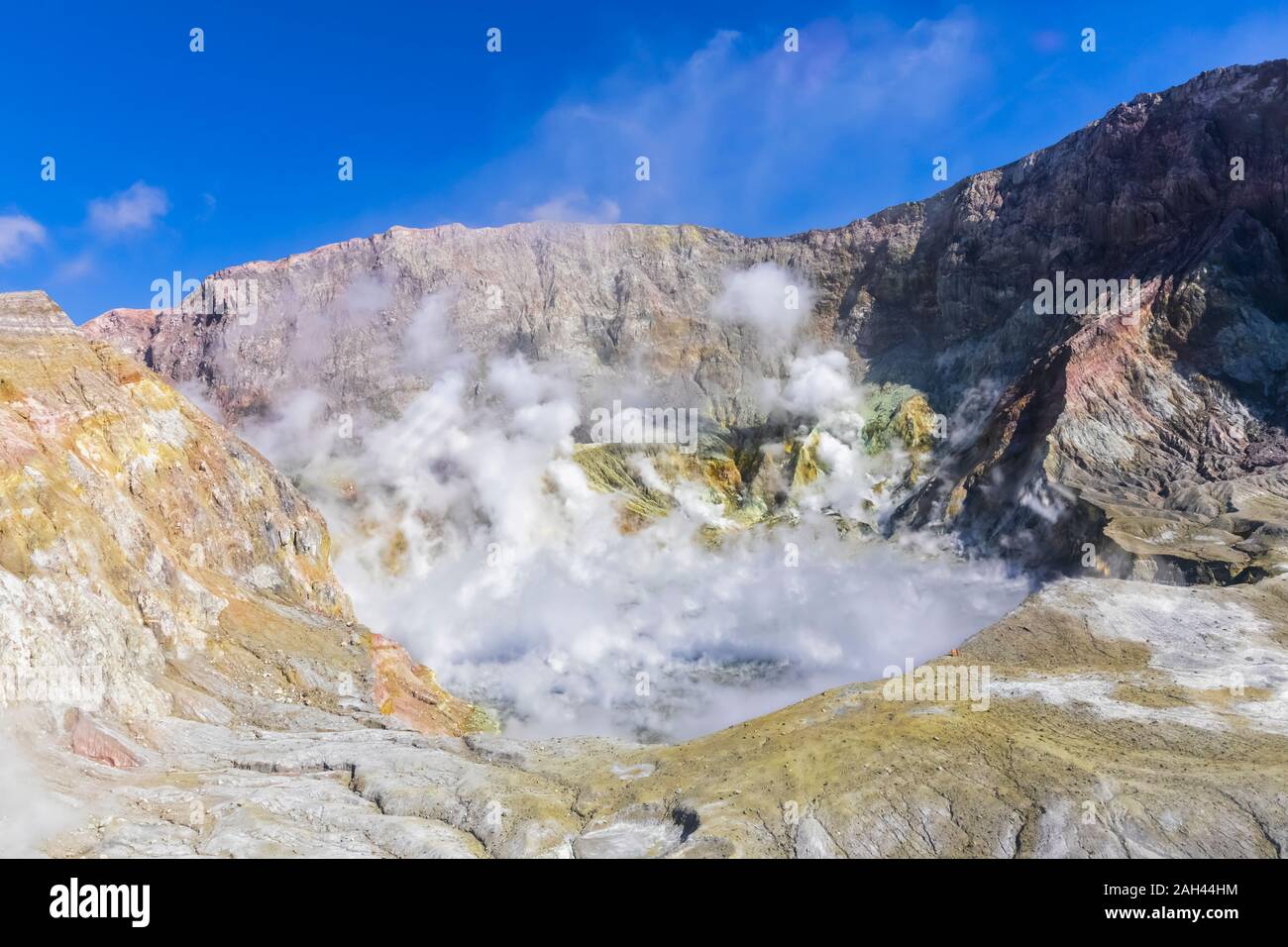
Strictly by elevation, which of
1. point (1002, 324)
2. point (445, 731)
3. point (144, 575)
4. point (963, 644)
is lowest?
point (445, 731)

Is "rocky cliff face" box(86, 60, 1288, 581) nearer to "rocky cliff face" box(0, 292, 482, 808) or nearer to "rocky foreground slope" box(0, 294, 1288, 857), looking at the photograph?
"rocky foreground slope" box(0, 294, 1288, 857)

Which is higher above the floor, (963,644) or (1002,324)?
(1002,324)

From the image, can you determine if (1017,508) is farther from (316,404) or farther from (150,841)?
(316,404)

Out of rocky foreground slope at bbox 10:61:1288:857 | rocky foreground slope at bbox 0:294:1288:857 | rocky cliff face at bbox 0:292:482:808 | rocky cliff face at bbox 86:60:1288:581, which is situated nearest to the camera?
rocky foreground slope at bbox 0:294:1288:857

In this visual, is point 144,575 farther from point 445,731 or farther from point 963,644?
point 963,644

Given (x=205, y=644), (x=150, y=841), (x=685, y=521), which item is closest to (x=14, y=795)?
(x=150, y=841)

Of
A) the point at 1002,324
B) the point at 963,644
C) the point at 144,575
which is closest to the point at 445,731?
the point at 144,575

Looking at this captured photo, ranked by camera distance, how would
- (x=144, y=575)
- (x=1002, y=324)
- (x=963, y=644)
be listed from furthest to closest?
1. (x=1002, y=324)
2. (x=963, y=644)
3. (x=144, y=575)

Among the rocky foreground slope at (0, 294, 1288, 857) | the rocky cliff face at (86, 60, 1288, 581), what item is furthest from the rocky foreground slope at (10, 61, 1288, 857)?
the rocky cliff face at (86, 60, 1288, 581)
